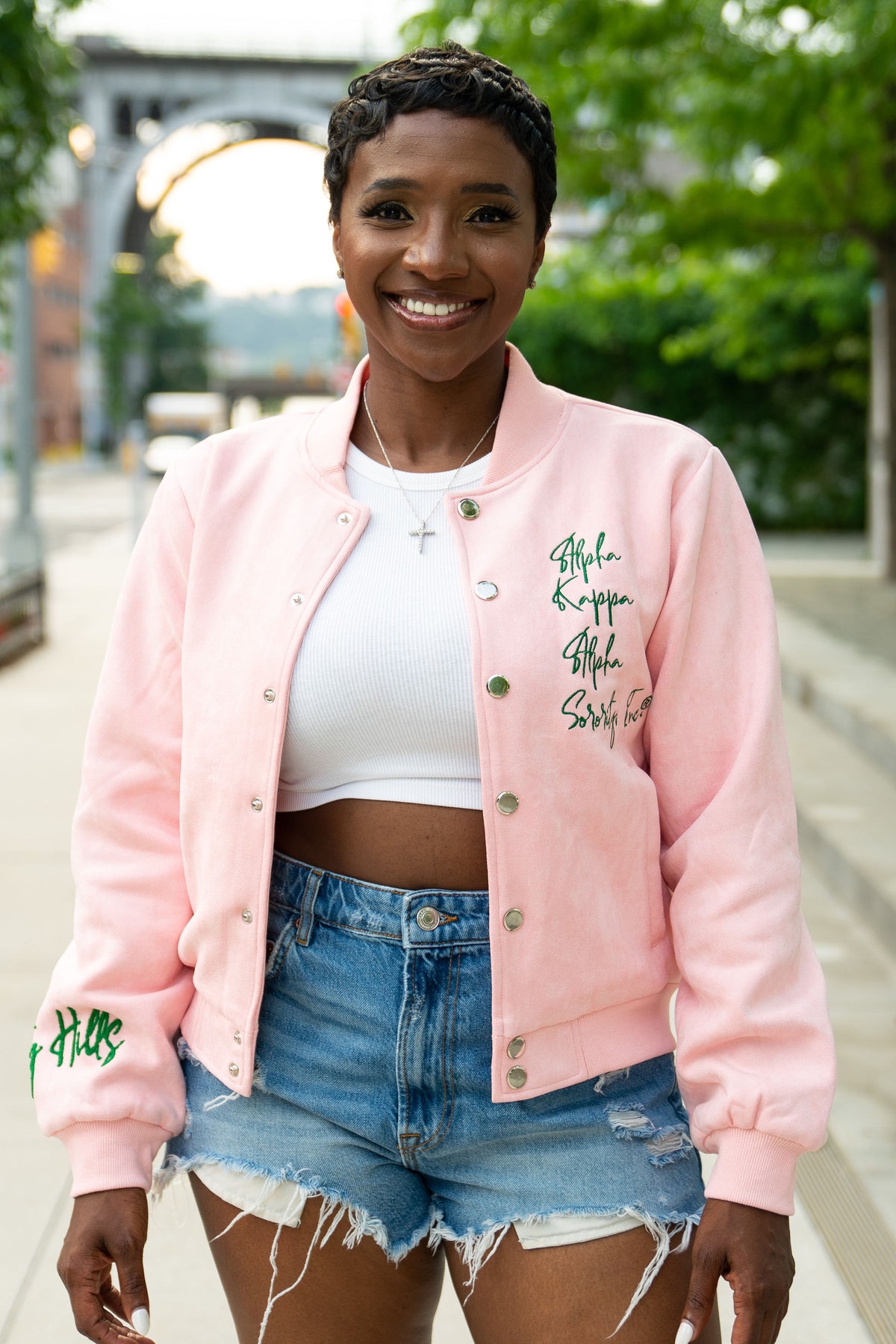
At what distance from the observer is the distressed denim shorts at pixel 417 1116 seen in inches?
63.4

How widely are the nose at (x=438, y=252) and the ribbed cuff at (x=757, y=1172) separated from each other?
98 centimetres

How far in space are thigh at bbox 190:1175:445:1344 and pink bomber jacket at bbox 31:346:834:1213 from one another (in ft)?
0.47

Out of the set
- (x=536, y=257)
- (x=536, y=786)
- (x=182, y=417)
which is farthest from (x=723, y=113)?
(x=182, y=417)

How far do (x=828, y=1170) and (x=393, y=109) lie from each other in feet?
9.15

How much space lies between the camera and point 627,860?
165 cm

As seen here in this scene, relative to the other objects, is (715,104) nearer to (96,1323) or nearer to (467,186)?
(467,186)

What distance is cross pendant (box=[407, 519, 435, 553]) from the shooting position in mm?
1688

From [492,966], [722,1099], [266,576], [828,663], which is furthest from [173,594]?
[828,663]

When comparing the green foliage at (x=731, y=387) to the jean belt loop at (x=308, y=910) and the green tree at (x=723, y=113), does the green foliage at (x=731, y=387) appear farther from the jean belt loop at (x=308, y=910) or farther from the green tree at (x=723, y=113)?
the jean belt loop at (x=308, y=910)

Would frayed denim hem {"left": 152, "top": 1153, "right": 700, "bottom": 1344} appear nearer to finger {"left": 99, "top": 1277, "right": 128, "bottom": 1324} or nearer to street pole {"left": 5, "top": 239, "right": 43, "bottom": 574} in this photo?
finger {"left": 99, "top": 1277, "right": 128, "bottom": 1324}

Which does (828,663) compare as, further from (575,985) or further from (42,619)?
(575,985)

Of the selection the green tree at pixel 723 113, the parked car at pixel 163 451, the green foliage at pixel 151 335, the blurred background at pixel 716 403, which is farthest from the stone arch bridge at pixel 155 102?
the green tree at pixel 723 113

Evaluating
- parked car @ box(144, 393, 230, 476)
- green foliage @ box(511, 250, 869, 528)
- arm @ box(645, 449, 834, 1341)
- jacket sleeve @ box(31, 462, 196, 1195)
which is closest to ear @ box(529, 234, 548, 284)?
arm @ box(645, 449, 834, 1341)

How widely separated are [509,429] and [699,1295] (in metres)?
0.96
